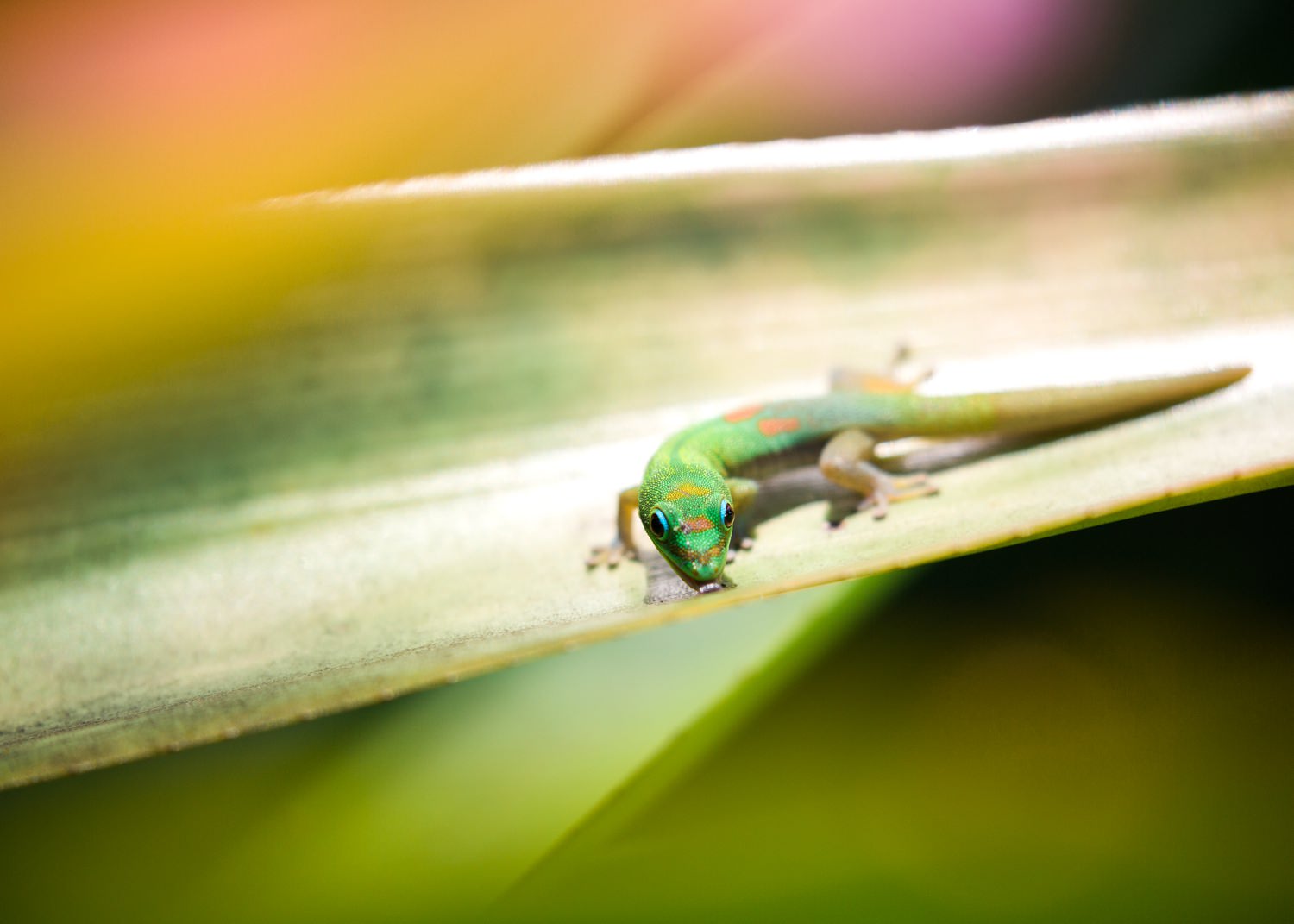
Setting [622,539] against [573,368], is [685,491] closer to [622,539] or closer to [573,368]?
[622,539]

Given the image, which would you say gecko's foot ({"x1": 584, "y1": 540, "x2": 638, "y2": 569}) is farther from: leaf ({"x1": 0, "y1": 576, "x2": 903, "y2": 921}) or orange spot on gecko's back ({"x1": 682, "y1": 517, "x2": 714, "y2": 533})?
leaf ({"x1": 0, "y1": 576, "x2": 903, "y2": 921})

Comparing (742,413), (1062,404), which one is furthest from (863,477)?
(1062,404)

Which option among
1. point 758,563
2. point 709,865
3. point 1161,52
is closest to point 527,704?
point 709,865

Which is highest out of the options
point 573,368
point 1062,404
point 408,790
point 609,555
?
point 573,368

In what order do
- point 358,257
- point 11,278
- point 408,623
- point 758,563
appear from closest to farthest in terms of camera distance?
point 408,623 < point 11,278 < point 758,563 < point 358,257

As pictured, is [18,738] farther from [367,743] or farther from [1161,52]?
[1161,52]

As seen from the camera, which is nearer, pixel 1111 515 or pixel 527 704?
pixel 1111 515
